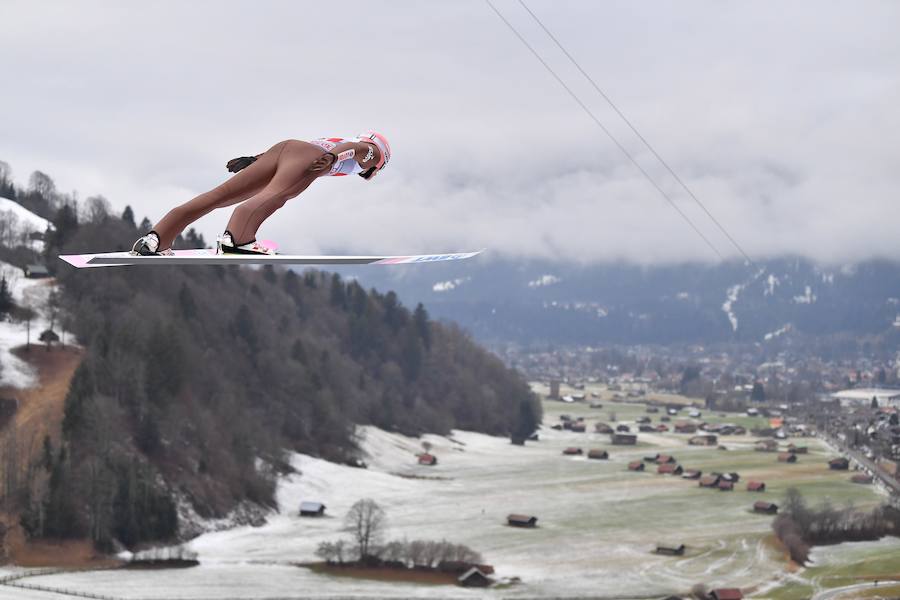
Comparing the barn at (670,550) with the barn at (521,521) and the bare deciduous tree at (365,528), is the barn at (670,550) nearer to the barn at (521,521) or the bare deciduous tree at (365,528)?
the barn at (521,521)

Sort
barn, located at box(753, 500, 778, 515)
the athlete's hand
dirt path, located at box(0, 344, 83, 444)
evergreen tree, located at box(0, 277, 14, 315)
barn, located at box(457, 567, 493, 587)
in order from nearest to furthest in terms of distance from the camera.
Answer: the athlete's hand → barn, located at box(457, 567, 493, 587) → dirt path, located at box(0, 344, 83, 444) → barn, located at box(753, 500, 778, 515) → evergreen tree, located at box(0, 277, 14, 315)

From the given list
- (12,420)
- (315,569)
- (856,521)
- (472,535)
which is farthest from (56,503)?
(856,521)

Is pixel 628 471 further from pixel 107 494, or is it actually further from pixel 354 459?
pixel 107 494

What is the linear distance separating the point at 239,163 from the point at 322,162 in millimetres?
1344

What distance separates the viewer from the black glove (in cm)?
1694

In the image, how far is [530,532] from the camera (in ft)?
440

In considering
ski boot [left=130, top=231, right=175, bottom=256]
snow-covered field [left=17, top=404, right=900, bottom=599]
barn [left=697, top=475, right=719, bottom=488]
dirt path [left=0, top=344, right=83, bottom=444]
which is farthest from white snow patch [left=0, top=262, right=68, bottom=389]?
ski boot [left=130, top=231, right=175, bottom=256]

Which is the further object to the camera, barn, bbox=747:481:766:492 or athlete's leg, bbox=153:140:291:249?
barn, bbox=747:481:766:492

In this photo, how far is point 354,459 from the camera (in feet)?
628

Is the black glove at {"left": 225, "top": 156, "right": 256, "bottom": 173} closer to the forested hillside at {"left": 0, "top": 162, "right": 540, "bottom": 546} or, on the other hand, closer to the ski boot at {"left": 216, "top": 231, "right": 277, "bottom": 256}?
the ski boot at {"left": 216, "top": 231, "right": 277, "bottom": 256}

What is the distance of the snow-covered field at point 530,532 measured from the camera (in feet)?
360

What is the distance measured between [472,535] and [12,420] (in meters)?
57.5

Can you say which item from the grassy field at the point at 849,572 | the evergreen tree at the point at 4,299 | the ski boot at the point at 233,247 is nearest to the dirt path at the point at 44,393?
the evergreen tree at the point at 4,299

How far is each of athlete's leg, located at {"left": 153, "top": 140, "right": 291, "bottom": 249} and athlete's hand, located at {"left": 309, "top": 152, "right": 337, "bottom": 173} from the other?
545mm
